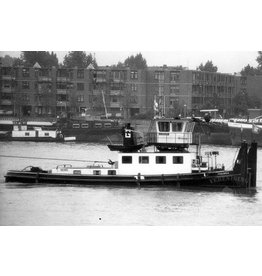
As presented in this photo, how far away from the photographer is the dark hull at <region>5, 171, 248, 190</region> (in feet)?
102

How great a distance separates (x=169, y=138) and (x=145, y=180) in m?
2.14

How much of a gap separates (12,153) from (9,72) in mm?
7151

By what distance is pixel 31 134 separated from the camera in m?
48.0

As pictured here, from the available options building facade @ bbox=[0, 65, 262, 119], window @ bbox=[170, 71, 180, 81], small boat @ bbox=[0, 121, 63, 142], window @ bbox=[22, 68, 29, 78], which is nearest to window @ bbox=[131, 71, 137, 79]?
building facade @ bbox=[0, 65, 262, 119]

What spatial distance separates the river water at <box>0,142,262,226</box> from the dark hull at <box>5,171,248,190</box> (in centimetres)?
45

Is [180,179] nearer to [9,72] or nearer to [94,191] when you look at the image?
[94,191]

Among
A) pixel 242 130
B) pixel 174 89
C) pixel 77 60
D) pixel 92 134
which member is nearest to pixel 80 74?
pixel 77 60

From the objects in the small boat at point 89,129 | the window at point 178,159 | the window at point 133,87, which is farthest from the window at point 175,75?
the window at point 178,159

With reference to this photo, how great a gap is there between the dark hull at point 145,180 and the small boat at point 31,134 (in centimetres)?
1143

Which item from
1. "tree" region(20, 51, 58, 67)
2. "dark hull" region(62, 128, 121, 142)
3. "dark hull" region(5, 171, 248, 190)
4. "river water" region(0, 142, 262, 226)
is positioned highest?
"tree" region(20, 51, 58, 67)

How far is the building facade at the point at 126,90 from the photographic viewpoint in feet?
170

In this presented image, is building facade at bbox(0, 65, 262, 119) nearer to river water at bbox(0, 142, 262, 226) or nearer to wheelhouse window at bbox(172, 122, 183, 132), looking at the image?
river water at bbox(0, 142, 262, 226)

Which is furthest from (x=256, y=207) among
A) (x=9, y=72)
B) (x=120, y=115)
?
(x=120, y=115)

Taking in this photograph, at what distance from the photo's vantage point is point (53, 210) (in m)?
25.8
